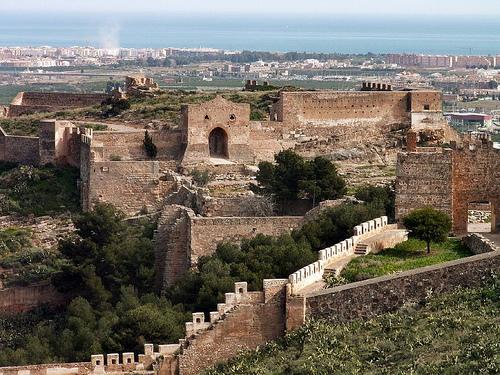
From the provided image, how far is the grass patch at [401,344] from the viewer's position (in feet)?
56.3

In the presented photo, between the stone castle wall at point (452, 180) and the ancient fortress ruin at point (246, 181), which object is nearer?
the ancient fortress ruin at point (246, 181)

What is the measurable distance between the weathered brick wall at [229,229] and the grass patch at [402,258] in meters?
3.68

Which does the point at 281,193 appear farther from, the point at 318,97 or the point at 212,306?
the point at 318,97

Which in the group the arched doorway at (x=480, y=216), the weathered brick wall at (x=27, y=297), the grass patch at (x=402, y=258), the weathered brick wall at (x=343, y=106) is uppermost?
the weathered brick wall at (x=343, y=106)

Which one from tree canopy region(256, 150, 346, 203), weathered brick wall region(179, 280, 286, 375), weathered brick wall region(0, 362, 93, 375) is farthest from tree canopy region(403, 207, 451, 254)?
weathered brick wall region(0, 362, 93, 375)

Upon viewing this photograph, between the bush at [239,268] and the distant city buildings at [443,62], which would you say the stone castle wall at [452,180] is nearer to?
the bush at [239,268]

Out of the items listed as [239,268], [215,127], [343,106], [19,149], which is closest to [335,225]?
[239,268]

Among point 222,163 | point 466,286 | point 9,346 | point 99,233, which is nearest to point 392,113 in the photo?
point 222,163

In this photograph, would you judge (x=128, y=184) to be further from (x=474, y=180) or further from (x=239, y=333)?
(x=239, y=333)

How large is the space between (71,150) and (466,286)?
1775cm

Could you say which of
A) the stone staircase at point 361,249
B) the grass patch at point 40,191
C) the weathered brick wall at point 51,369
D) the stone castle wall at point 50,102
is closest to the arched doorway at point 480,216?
the stone staircase at point 361,249

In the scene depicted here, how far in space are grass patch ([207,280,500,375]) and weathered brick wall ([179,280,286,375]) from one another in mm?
212

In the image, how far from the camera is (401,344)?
1830cm

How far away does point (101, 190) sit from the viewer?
32.5m
